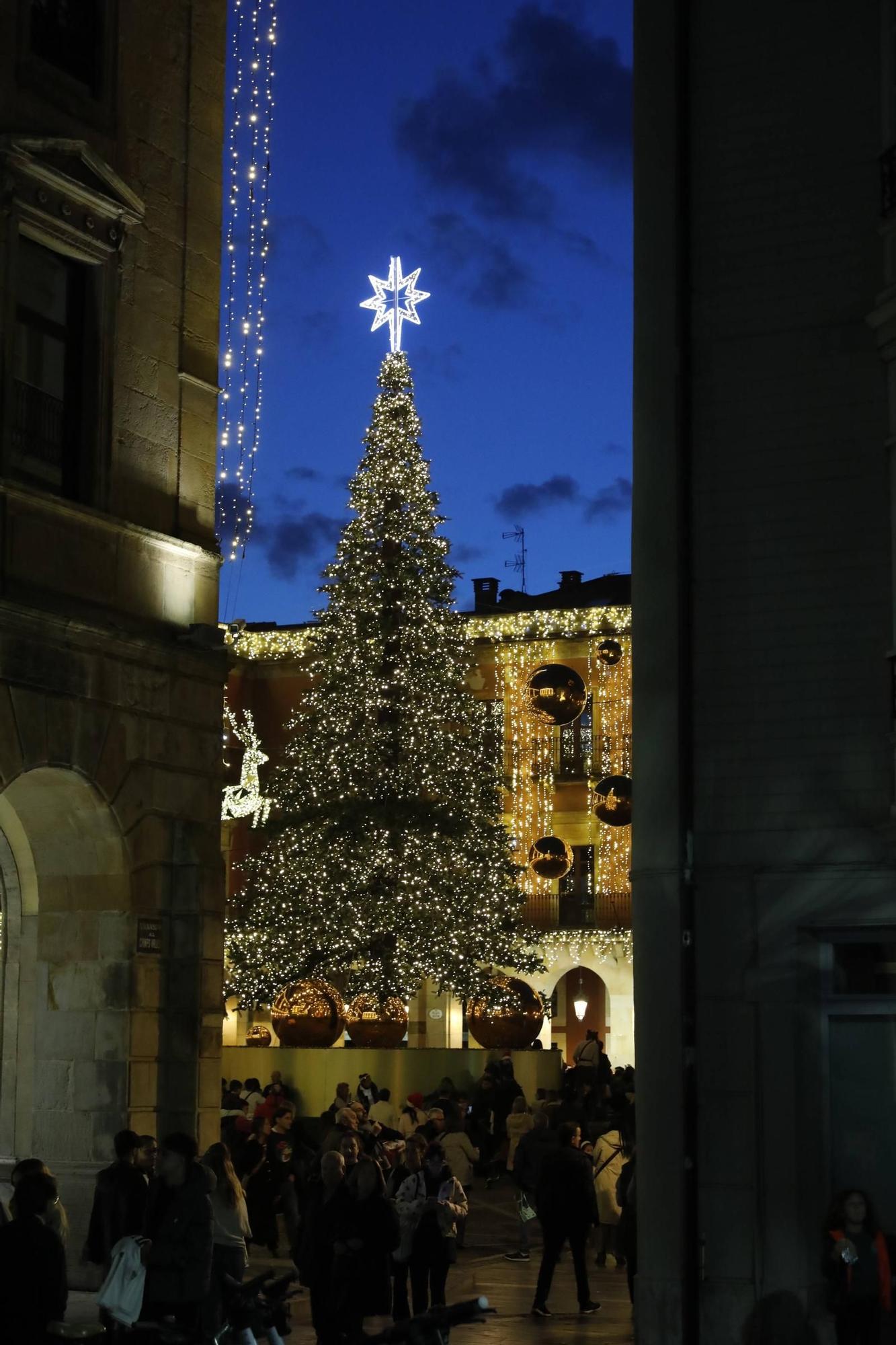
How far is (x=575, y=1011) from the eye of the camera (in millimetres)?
57031

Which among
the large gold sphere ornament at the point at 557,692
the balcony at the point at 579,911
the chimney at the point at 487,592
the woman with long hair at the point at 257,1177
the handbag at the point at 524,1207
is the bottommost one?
the handbag at the point at 524,1207

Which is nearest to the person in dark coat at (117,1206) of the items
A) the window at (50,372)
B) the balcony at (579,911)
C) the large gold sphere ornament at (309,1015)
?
the window at (50,372)

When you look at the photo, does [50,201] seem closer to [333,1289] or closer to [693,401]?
[693,401]

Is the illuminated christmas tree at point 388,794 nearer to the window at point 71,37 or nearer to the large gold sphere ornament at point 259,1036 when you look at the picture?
the large gold sphere ornament at point 259,1036

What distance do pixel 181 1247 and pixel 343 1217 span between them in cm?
284

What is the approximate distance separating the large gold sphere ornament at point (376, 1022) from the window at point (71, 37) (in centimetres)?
2221

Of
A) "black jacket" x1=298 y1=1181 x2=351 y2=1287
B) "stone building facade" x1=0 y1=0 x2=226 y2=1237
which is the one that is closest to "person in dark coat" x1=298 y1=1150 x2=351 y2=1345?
"black jacket" x1=298 y1=1181 x2=351 y2=1287

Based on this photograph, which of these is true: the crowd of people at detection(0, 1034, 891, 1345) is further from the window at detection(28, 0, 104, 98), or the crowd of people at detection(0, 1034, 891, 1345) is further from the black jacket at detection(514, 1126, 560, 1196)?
the window at detection(28, 0, 104, 98)

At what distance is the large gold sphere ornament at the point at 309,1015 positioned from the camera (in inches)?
1474

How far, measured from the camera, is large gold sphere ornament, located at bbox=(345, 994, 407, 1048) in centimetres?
3762

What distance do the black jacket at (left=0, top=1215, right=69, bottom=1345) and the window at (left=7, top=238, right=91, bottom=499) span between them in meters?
9.36

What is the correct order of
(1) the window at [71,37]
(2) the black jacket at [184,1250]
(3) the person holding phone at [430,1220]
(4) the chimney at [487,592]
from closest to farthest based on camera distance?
(2) the black jacket at [184,1250] < (3) the person holding phone at [430,1220] < (1) the window at [71,37] < (4) the chimney at [487,592]

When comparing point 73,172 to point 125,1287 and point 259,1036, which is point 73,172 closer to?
point 125,1287

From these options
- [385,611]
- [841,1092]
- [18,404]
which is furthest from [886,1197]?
[385,611]
